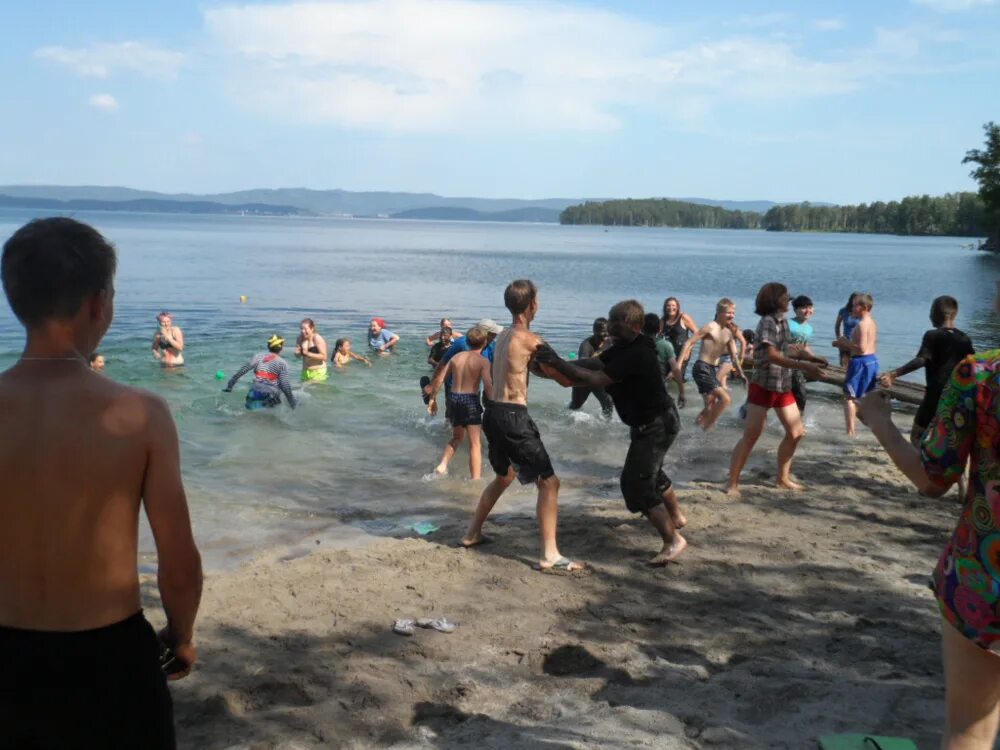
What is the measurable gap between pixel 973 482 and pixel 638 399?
143 inches

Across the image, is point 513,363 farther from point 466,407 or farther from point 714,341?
point 714,341

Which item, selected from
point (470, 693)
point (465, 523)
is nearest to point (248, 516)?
point (465, 523)

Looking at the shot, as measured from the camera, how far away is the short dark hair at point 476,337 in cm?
863

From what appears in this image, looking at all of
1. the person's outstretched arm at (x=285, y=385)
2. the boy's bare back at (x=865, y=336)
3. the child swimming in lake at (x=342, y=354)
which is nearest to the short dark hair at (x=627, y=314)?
the boy's bare back at (x=865, y=336)

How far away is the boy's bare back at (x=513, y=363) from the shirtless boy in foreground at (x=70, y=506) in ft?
13.6

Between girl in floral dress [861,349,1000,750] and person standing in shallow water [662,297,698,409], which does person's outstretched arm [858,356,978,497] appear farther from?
person standing in shallow water [662,297,698,409]

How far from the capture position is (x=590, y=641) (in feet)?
16.8

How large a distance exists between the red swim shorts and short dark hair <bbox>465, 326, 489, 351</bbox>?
255cm

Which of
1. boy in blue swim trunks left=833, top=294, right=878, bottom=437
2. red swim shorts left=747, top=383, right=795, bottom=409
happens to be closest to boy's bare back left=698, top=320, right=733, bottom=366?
boy in blue swim trunks left=833, top=294, right=878, bottom=437

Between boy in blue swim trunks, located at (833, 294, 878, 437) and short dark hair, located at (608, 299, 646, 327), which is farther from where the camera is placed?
boy in blue swim trunks, located at (833, 294, 878, 437)

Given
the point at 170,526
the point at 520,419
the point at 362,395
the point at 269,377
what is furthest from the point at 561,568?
the point at 362,395

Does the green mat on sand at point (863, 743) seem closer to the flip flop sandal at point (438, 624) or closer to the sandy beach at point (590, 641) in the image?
the sandy beach at point (590, 641)

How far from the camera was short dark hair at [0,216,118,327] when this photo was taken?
209cm

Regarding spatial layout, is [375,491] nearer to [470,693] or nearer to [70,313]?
[470,693]
